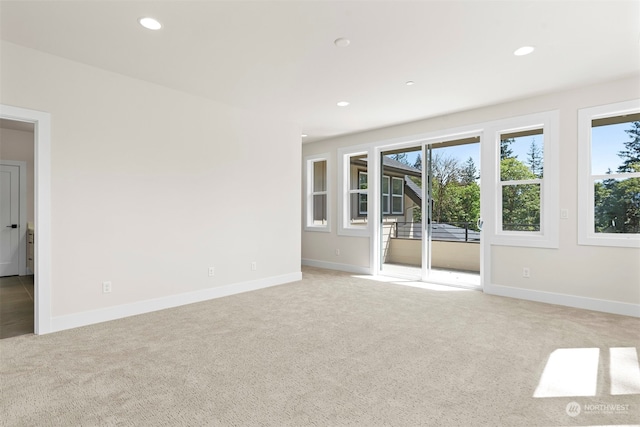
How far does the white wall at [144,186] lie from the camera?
10.7 feet

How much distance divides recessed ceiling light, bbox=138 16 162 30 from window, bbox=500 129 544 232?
4.46m

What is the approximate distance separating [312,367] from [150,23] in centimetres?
297

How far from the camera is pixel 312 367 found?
2469mm

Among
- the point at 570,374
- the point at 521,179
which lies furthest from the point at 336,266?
the point at 570,374

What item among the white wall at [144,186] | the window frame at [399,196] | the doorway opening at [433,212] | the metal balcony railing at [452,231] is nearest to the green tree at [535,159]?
the doorway opening at [433,212]

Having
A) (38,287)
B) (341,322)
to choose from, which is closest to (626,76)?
(341,322)

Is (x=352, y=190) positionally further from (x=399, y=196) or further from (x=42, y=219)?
(x=42, y=219)

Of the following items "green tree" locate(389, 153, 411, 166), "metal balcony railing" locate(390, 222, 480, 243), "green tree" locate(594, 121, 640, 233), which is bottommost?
"metal balcony railing" locate(390, 222, 480, 243)

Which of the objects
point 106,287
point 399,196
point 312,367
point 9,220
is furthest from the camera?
point 399,196

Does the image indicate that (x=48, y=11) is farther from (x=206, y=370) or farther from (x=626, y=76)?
(x=626, y=76)

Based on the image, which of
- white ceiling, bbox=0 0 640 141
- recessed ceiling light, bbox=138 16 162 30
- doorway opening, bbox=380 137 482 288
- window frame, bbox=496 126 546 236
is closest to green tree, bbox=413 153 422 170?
doorway opening, bbox=380 137 482 288

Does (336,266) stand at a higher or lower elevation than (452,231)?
lower

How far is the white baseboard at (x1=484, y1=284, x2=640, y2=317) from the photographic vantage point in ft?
12.3

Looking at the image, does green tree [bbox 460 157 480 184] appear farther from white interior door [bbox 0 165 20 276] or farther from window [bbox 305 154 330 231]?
white interior door [bbox 0 165 20 276]
